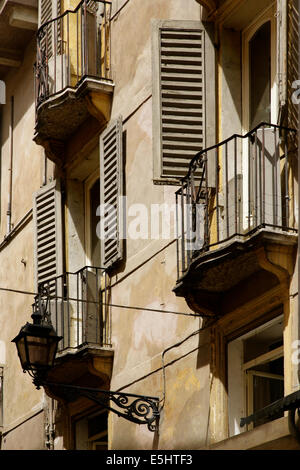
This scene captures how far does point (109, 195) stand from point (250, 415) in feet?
13.9

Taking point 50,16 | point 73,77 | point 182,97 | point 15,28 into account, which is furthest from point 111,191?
point 15,28

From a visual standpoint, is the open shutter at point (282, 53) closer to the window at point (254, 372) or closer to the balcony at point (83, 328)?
the window at point (254, 372)

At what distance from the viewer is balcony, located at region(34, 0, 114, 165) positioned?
58.4 ft

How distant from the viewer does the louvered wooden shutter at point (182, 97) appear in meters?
15.2

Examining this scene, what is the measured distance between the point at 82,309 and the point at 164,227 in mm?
2089

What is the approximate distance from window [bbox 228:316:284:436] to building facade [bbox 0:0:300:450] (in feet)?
0.05

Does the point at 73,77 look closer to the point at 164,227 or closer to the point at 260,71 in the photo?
the point at 164,227

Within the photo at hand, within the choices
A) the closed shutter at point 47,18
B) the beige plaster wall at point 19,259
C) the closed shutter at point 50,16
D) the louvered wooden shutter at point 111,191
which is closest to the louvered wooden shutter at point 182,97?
the louvered wooden shutter at point 111,191

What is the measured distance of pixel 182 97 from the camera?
1538 centimetres

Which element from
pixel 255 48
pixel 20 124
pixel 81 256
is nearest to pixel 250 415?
pixel 255 48

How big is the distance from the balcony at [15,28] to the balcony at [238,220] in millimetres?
7479

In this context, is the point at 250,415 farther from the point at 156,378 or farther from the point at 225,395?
the point at 156,378

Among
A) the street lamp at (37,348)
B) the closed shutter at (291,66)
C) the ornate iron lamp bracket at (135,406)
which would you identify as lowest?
the ornate iron lamp bracket at (135,406)

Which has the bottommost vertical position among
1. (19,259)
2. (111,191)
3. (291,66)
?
(291,66)
